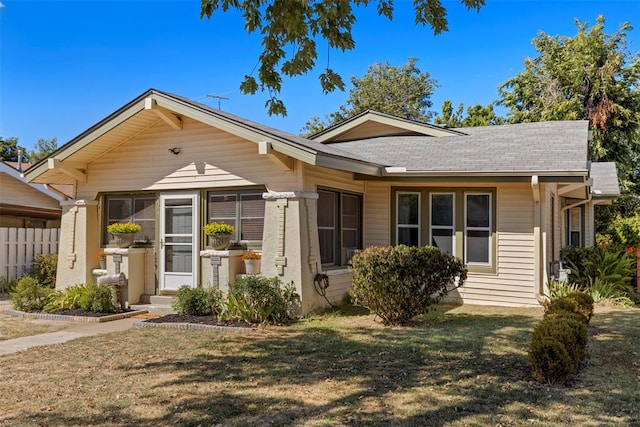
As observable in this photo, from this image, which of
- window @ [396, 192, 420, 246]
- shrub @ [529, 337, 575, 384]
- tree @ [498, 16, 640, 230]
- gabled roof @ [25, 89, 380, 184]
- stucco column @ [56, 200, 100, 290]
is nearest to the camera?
shrub @ [529, 337, 575, 384]

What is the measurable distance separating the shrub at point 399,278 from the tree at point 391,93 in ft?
99.0

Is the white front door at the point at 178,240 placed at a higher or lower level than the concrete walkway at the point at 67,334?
higher

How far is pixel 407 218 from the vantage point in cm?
1146

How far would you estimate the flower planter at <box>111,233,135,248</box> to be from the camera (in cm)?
1051

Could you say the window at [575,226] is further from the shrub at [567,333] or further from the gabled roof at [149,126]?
the shrub at [567,333]

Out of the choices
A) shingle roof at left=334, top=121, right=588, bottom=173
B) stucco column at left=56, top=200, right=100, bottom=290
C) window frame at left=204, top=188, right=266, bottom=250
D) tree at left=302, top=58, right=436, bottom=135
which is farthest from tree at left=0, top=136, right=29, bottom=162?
window frame at left=204, top=188, right=266, bottom=250

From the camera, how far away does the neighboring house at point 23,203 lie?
649 inches

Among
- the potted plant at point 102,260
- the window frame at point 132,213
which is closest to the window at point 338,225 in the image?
the window frame at point 132,213

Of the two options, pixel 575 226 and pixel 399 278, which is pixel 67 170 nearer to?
pixel 399 278

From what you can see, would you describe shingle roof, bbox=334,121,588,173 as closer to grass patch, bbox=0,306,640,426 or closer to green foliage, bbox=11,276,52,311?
grass patch, bbox=0,306,640,426

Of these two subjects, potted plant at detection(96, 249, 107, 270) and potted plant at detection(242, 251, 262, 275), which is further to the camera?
potted plant at detection(96, 249, 107, 270)

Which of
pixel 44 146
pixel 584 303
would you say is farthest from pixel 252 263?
pixel 44 146

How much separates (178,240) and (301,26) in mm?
6358

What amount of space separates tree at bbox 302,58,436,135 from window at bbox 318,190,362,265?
26676 mm
